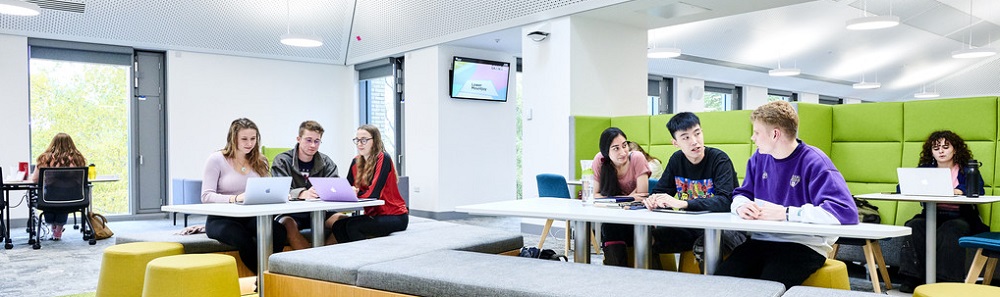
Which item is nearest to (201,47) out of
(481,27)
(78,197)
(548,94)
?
(78,197)

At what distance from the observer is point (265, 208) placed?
3.40 metres

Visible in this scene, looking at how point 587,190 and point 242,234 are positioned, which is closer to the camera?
point 587,190

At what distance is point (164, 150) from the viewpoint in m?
8.88

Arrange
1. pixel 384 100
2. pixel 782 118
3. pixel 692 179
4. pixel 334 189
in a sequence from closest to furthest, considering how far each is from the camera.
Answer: pixel 782 118 → pixel 692 179 → pixel 334 189 → pixel 384 100

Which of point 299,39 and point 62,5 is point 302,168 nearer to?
point 299,39

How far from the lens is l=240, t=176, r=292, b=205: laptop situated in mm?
3652

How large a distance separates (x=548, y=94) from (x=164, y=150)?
16.7ft

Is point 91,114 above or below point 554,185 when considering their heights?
above

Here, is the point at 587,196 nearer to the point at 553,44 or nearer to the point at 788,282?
the point at 788,282

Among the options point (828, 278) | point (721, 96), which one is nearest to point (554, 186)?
point (828, 278)

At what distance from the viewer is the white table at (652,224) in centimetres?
218

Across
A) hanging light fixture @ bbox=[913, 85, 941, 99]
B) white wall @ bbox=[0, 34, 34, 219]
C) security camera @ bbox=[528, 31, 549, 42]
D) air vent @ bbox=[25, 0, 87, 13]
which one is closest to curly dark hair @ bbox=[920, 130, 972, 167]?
Result: security camera @ bbox=[528, 31, 549, 42]

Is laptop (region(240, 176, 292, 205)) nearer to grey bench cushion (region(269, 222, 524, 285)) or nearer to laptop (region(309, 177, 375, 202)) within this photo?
laptop (region(309, 177, 375, 202))

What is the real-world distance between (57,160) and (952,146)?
24.7ft
